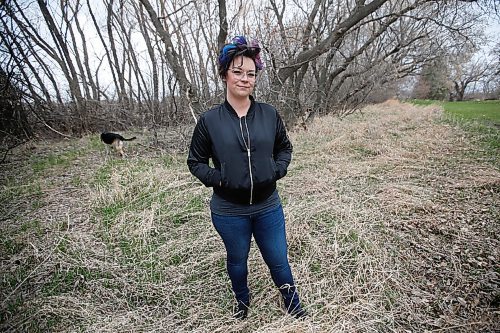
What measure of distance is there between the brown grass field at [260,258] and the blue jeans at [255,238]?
405 millimetres

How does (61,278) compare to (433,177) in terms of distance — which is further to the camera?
(433,177)

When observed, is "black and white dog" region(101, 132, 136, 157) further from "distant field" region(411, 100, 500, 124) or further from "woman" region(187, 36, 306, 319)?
"distant field" region(411, 100, 500, 124)

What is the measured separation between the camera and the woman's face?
1558 mm

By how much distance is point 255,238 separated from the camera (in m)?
1.80

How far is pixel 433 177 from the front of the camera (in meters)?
4.53

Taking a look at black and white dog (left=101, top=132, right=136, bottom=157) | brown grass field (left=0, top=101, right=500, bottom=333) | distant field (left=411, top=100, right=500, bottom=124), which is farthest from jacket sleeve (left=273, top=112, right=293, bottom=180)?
distant field (left=411, top=100, right=500, bottom=124)

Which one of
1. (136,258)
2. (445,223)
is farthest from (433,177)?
(136,258)

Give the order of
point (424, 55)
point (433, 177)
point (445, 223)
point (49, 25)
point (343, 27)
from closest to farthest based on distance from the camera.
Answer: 1. point (445, 223)
2. point (433, 177)
3. point (343, 27)
4. point (49, 25)
5. point (424, 55)

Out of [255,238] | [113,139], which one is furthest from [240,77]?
[113,139]

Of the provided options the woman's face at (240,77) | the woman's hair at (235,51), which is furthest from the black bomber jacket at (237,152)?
the woman's hair at (235,51)

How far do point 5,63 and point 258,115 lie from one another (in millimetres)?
9080

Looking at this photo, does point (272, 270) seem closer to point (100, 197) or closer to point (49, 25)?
point (100, 197)

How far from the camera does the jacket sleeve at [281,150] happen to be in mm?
1732

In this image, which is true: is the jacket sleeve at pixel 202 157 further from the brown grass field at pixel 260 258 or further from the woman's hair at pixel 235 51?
the brown grass field at pixel 260 258
